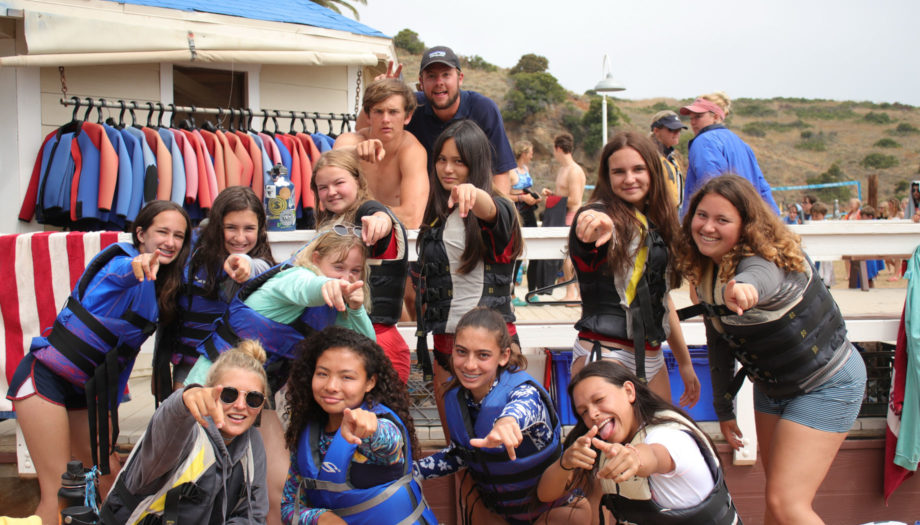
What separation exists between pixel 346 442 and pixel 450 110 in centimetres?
202

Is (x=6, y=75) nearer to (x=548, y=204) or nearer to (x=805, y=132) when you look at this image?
(x=548, y=204)

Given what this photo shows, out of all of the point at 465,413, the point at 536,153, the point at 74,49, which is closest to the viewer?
the point at 465,413

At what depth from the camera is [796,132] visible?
63.3 meters

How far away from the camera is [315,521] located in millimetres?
2781

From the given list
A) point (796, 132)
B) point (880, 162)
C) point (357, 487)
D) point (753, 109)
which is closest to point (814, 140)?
point (796, 132)

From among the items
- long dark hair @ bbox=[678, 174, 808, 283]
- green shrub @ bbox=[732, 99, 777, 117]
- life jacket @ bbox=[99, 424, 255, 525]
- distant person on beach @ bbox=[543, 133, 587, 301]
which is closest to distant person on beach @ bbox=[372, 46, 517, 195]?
long dark hair @ bbox=[678, 174, 808, 283]

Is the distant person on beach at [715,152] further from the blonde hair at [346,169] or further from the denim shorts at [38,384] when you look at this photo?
the denim shorts at [38,384]

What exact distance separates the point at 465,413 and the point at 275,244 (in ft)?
5.33

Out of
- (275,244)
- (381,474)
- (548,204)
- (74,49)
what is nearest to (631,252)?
(381,474)

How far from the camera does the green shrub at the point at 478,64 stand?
53188 millimetres

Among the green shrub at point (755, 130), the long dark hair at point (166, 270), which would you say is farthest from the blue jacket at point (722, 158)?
the green shrub at point (755, 130)

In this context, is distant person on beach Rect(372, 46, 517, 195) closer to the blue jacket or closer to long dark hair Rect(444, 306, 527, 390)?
long dark hair Rect(444, 306, 527, 390)

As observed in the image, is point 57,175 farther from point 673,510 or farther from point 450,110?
point 673,510

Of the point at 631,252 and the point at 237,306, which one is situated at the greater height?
the point at 631,252
